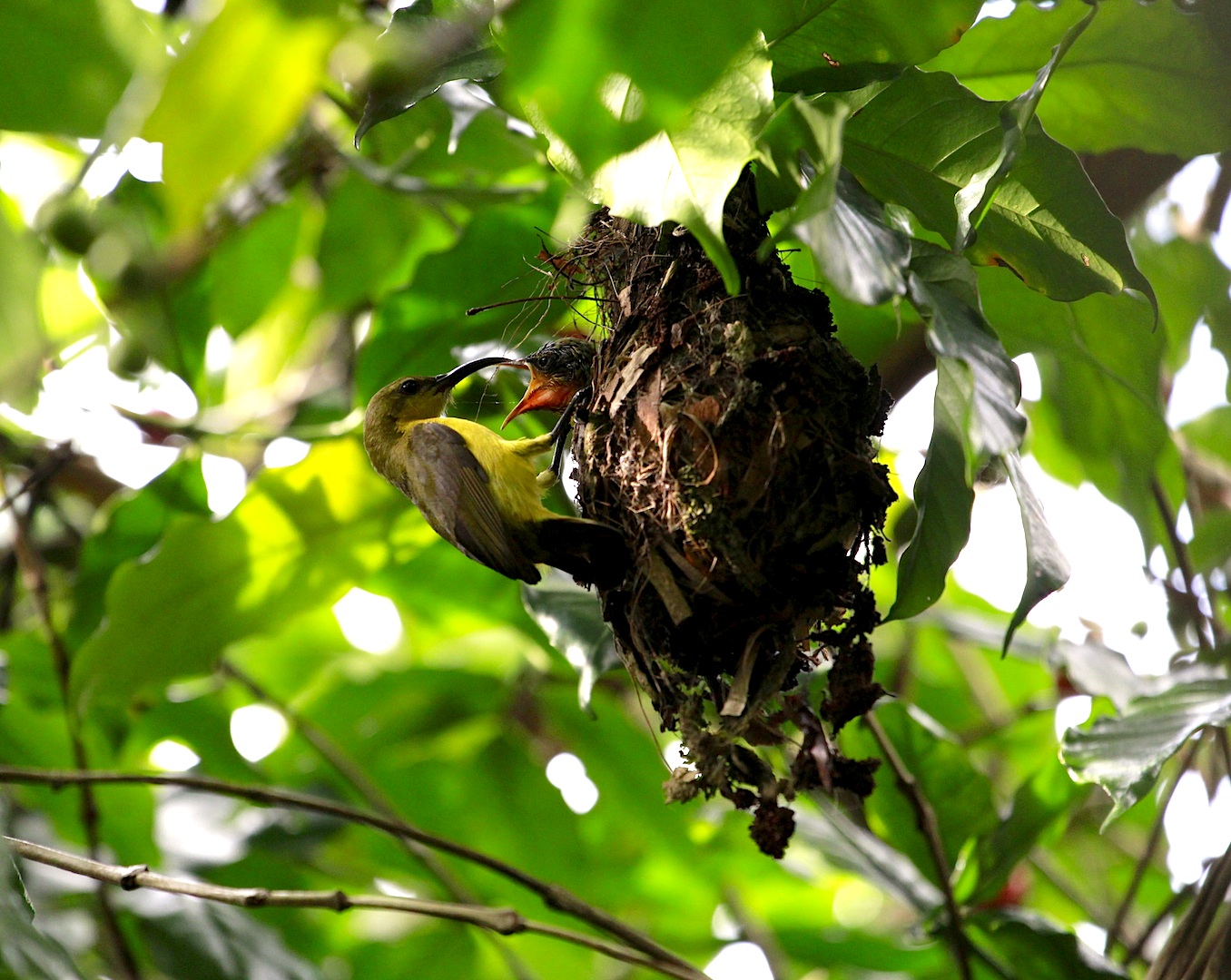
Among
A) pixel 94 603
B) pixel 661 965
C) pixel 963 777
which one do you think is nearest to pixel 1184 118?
pixel 963 777

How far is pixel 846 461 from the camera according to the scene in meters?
1.57

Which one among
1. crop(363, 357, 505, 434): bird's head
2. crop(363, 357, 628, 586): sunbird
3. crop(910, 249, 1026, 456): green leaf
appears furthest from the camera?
crop(363, 357, 505, 434): bird's head

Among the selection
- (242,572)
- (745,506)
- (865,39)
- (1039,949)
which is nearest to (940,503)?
(745,506)

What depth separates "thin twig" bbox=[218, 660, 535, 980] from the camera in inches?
117

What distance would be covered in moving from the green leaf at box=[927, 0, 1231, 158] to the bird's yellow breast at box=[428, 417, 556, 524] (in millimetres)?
1161

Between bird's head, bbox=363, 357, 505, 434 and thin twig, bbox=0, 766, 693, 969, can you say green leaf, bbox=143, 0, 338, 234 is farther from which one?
bird's head, bbox=363, 357, 505, 434

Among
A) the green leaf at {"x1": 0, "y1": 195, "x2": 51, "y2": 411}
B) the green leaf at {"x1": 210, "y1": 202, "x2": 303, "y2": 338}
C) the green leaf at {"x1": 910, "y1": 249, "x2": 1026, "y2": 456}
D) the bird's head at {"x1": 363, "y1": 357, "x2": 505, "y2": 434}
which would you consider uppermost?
the green leaf at {"x1": 0, "y1": 195, "x2": 51, "y2": 411}

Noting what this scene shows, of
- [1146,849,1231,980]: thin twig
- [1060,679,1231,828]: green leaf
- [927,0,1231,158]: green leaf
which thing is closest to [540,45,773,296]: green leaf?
[927,0,1231,158]: green leaf

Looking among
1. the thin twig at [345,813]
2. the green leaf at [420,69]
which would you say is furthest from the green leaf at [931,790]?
the green leaf at [420,69]

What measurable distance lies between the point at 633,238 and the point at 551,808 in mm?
Result: 2093

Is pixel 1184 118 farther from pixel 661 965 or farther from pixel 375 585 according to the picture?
pixel 375 585

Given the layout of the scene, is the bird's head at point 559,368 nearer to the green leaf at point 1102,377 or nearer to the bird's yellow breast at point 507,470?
the bird's yellow breast at point 507,470

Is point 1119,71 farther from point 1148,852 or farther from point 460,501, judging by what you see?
point 1148,852

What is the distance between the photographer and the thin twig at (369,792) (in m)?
2.97
